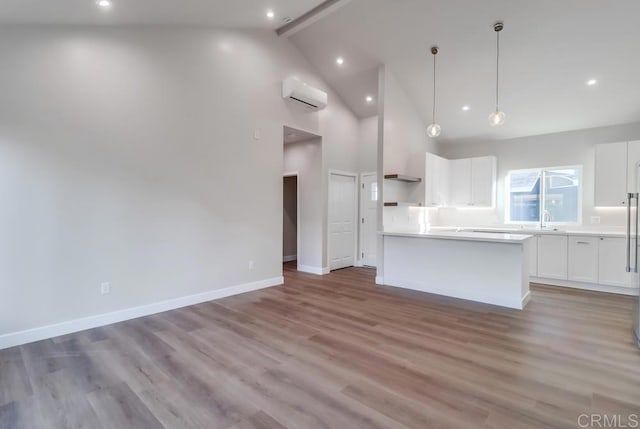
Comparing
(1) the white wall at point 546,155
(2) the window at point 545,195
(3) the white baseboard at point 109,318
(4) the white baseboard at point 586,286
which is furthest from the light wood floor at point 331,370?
(2) the window at point 545,195

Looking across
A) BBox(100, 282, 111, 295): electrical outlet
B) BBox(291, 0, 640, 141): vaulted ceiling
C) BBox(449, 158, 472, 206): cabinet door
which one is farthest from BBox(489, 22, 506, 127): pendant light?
BBox(100, 282, 111, 295): electrical outlet

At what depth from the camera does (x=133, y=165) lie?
3.64 metres

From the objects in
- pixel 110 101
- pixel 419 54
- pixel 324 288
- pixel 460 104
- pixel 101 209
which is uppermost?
pixel 419 54

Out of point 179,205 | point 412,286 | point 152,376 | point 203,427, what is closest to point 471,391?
point 203,427

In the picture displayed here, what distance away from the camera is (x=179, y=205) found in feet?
13.2

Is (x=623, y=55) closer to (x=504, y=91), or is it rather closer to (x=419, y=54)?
(x=504, y=91)

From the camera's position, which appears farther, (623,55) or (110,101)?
(623,55)

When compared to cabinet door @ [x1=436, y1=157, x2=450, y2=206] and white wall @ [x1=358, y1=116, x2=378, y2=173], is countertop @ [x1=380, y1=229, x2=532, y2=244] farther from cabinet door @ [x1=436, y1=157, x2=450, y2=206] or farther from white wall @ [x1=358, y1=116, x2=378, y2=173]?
white wall @ [x1=358, y1=116, x2=378, y2=173]

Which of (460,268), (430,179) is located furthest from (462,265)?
(430,179)

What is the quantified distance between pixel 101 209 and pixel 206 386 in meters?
2.32

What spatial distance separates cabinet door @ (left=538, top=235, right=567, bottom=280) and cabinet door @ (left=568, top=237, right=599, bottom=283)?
0.09 m

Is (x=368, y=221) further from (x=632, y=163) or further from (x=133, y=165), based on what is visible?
(x=133, y=165)

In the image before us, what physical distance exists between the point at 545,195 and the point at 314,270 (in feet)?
15.2

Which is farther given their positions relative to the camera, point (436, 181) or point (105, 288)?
point (436, 181)
